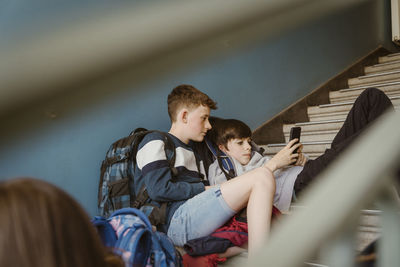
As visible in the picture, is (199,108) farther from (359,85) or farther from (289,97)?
(359,85)

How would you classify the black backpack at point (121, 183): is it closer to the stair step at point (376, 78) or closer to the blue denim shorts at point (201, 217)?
the blue denim shorts at point (201, 217)

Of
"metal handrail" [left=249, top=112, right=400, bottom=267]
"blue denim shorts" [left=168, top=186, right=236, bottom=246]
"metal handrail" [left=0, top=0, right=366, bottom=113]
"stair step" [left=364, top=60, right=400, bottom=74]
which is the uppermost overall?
"stair step" [left=364, top=60, right=400, bottom=74]

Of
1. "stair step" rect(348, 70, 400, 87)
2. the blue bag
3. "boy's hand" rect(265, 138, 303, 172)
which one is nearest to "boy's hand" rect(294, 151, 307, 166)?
"boy's hand" rect(265, 138, 303, 172)

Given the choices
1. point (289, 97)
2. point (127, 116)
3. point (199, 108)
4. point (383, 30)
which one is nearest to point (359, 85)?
point (289, 97)

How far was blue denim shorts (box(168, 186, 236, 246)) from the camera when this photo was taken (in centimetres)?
153

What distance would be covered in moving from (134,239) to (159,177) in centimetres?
46

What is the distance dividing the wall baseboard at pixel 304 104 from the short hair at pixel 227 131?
612 millimetres

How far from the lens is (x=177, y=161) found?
70.2 inches

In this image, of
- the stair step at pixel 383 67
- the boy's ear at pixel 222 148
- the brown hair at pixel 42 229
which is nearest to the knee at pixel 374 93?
the boy's ear at pixel 222 148

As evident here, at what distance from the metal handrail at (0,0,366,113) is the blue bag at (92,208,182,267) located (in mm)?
828

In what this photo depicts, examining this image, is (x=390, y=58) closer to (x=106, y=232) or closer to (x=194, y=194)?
(x=194, y=194)

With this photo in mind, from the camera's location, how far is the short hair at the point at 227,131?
6.82 ft

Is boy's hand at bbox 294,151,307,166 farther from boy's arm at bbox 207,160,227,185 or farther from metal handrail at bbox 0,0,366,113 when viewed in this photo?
metal handrail at bbox 0,0,366,113

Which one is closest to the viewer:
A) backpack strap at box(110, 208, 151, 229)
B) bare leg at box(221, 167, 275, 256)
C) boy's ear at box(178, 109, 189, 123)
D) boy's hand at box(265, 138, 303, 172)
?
backpack strap at box(110, 208, 151, 229)
